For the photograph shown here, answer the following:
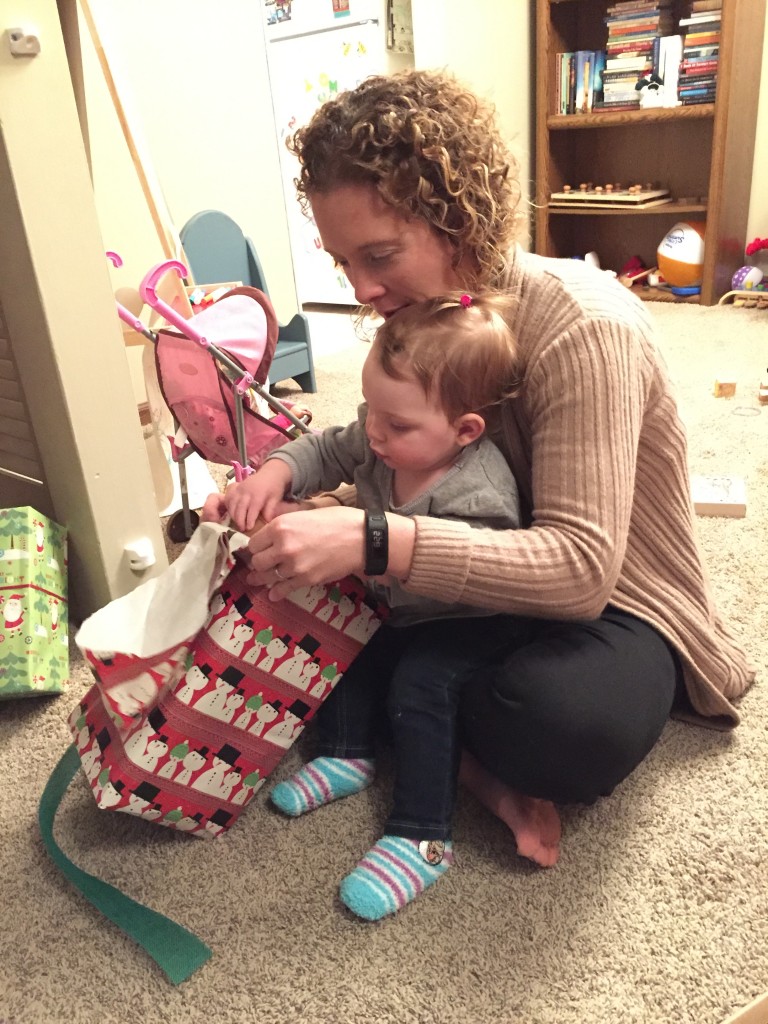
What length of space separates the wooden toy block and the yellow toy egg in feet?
5.64

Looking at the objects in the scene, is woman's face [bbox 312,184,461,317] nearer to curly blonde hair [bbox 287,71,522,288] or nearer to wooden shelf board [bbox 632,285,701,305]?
curly blonde hair [bbox 287,71,522,288]

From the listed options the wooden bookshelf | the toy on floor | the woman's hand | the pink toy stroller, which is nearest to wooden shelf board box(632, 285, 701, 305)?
the wooden bookshelf

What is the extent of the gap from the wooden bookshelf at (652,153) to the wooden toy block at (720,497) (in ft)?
5.26

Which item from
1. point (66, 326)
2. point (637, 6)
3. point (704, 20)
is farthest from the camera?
point (637, 6)

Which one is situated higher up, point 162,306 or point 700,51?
point 700,51

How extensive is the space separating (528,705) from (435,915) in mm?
232

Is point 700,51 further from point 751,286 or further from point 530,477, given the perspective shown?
point 530,477

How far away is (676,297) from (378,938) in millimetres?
2854

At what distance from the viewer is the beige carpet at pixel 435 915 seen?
2.44 feet

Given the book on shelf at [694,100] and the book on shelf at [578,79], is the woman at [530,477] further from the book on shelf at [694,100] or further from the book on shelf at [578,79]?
the book on shelf at [578,79]

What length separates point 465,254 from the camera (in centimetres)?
88

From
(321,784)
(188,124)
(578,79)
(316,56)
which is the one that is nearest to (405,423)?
(321,784)

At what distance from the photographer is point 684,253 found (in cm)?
304

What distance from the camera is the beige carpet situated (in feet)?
2.44
